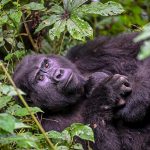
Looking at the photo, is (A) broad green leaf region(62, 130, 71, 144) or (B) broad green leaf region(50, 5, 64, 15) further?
(B) broad green leaf region(50, 5, 64, 15)

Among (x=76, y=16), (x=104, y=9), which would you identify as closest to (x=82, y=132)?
Answer: (x=76, y=16)

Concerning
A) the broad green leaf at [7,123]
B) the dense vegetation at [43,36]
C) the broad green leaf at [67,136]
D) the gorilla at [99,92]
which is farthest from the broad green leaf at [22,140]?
the gorilla at [99,92]

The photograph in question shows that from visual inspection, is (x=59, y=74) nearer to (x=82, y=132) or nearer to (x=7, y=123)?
(x=82, y=132)

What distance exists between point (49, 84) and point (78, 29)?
50cm

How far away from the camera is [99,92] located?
10.7 ft

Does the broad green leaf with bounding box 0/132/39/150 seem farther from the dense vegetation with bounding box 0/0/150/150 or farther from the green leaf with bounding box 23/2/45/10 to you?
the green leaf with bounding box 23/2/45/10

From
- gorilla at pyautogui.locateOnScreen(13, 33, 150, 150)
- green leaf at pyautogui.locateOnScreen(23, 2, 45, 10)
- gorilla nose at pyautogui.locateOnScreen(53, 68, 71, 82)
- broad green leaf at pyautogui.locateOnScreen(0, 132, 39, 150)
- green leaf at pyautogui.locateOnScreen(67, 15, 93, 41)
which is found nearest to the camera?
broad green leaf at pyautogui.locateOnScreen(0, 132, 39, 150)

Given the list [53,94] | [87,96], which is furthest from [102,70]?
[53,94]

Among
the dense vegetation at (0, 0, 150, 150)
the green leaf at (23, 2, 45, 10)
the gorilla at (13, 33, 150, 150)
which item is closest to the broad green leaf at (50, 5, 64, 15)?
the dense vegetation at (0, 0, 150, 150)

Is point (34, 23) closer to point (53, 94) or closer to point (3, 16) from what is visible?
point (3, 16)

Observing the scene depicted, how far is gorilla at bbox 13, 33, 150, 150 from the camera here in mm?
3131

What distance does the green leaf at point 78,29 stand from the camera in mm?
3389

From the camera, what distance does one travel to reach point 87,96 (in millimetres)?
3426

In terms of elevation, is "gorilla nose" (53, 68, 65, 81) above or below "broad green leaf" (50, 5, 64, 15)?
below
